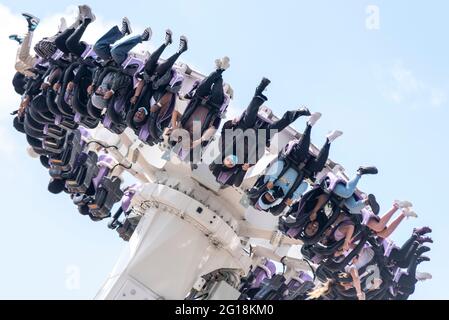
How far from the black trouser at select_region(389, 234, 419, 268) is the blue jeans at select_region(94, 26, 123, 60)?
7221 millimetres

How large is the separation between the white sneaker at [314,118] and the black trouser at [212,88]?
1.64m

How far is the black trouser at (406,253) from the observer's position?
14.0 meters

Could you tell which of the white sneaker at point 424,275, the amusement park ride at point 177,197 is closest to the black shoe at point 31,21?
the amusement park ride at point 177,197

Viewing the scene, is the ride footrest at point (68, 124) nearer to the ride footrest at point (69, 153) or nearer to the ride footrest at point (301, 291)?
the ride footrest at point (69, 153)

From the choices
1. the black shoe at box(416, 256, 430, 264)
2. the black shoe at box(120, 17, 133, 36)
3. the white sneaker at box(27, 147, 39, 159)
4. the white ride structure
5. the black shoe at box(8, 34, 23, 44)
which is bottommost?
the white ride structure

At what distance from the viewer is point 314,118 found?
1171 centimetres

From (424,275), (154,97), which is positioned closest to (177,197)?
(154,97)

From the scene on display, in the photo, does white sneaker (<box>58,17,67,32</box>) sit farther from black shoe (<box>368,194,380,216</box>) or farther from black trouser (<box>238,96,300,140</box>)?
black shoe (<box>368,194,380,216</box>)

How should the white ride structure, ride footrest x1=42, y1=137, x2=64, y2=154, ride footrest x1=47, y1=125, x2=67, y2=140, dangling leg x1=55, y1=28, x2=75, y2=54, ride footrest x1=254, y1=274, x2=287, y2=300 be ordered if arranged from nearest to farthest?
1. dangling leg x1=55, y1=28, x2=75, y2=54
2. the white ride structure
3. ride footrest x1=47, y1=125, x2=67, y2=140
4. ride footrest x1=42, y1=137, x2=64, y2=154
5. ride footrest x1=254, y1=274, x2=287, y2=300

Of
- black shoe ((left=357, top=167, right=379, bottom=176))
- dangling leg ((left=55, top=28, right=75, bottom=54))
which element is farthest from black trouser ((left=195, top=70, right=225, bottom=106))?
dangling leg ((left=55, top=28, right=75, bottom=54))

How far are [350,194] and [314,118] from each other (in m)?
1.63

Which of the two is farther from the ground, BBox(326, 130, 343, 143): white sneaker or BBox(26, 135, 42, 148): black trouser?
BBox(326, 130, 343, 143): white sneaker

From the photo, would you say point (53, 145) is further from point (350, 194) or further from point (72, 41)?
point (350, 194)

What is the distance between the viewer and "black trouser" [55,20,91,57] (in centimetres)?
1282
